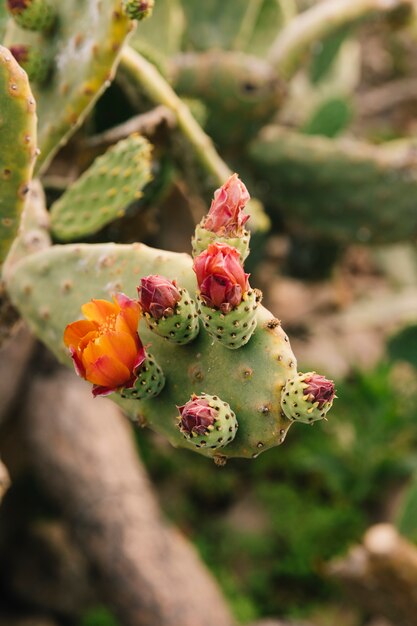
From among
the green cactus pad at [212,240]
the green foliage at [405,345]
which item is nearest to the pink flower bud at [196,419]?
the green cactus pad at [212,240]

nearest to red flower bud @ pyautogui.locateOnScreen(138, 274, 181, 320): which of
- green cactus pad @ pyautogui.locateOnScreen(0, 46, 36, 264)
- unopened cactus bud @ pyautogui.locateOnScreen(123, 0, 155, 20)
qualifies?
green cactus pad @ pyautogui.locateOnScreen(0, 46, 36, 264)

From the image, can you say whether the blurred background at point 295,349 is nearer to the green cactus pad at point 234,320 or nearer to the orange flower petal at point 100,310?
the orange flower petal at point 100,310

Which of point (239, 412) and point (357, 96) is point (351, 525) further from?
point (357, 96)

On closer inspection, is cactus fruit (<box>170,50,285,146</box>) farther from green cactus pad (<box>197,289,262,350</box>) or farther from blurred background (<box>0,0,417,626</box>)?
green cactus pad (<box>197,289,262,350</box>)

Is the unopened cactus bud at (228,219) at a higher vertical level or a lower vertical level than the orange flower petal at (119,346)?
higher

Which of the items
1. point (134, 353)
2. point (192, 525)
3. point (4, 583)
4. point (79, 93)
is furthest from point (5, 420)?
point (134, 353)
